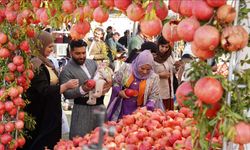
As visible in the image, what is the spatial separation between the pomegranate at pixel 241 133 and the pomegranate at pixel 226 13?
14.6 inches

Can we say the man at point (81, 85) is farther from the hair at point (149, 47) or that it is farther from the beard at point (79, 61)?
the hair at point (149, 47)

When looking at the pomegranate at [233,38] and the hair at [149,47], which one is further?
the hair at [149,47]

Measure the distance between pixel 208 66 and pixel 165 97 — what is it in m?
3.54

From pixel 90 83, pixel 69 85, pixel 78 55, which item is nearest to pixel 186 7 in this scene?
pixel 69 85

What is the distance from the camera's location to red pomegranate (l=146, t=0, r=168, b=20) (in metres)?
1.62

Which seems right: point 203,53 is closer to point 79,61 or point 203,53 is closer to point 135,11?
point 135,11

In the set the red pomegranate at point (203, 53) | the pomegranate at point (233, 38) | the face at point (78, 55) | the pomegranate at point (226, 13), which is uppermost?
the pomegranate at point (226, 13)

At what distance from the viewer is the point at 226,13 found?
53.4 inches

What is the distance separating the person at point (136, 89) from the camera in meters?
4.14

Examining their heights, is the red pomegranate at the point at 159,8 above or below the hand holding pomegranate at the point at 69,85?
above

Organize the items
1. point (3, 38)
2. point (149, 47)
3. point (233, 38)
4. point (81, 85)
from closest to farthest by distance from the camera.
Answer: point (233, 38) < point (3, 38) < point (81, 85) < point (149, 47)

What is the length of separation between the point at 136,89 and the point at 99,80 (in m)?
0.42

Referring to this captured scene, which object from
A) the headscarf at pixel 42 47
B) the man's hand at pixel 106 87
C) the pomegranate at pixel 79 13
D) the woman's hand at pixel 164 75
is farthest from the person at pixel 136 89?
the pomegranate at pixel 79 13

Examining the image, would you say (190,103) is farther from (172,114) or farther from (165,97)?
(165,97)
